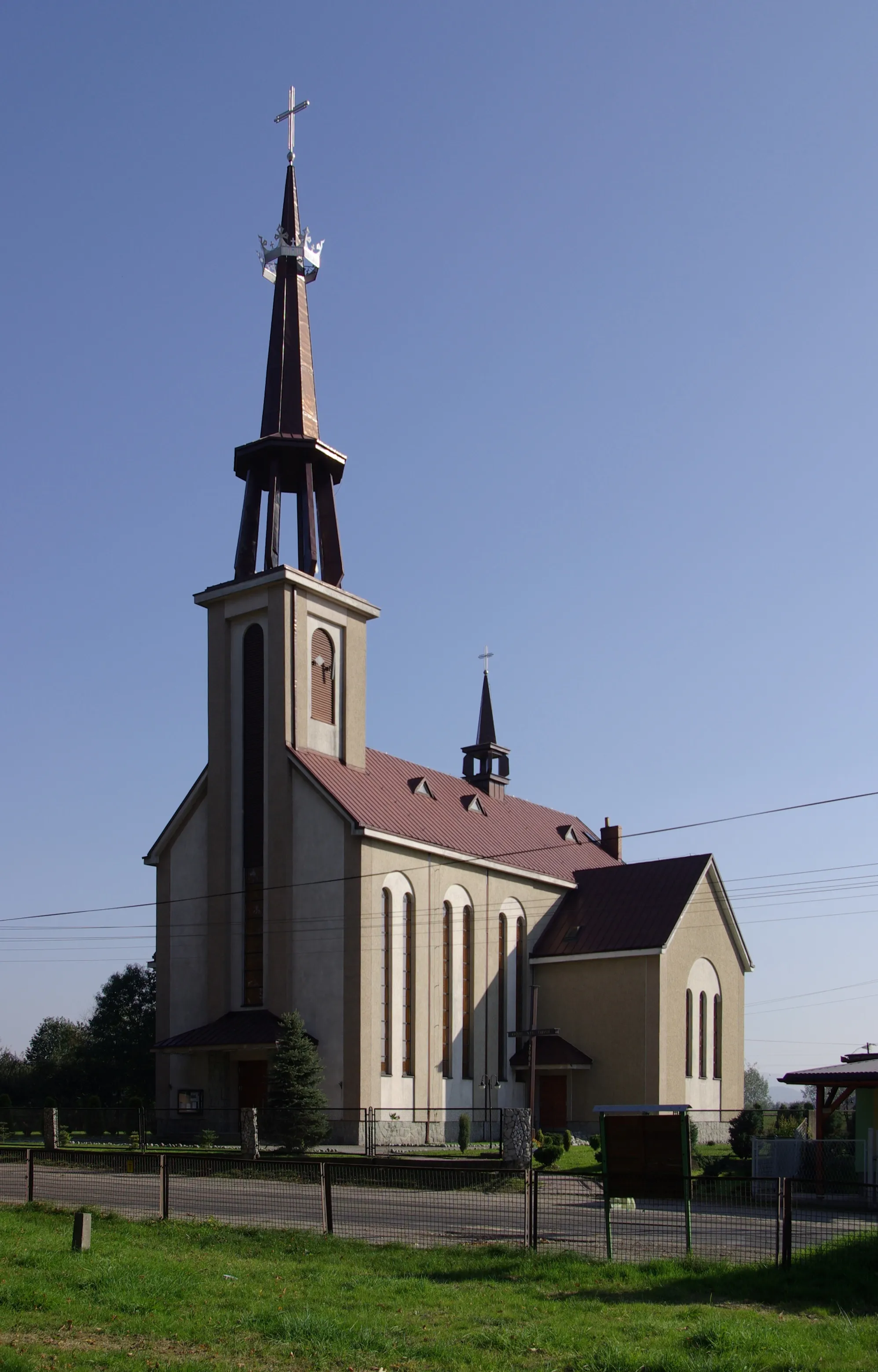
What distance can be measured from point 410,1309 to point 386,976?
2781 centimetres

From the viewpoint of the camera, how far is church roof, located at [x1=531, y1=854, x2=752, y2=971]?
4638 cm

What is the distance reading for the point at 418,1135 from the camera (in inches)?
1540

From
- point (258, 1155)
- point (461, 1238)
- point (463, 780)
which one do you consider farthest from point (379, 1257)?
point (463, 780)

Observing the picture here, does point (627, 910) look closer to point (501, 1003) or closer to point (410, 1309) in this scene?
point (501, 1003)

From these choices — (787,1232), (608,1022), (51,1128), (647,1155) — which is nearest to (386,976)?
(608,1022)

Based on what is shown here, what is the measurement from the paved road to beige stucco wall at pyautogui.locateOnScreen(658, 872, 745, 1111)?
2245 cm

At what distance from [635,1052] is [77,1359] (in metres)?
36.4

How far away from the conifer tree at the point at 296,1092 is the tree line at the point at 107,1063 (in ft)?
58.4

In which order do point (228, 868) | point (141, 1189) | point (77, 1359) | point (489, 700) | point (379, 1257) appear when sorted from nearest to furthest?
point (77, 1359), point (379, 1257), point (141, 1189), point (228, 868), point (489, 700)

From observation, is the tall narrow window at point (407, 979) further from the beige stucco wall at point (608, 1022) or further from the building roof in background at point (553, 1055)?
the beige stucco wall at point (608, 1022)

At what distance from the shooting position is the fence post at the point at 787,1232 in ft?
45.2

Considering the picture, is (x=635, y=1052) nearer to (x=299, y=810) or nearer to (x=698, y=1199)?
(x=299, y=810)

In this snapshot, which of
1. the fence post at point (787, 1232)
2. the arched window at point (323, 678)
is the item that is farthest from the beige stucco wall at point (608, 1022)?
the fence post at point (787, 1232)

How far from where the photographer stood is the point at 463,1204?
1980 centimetres
